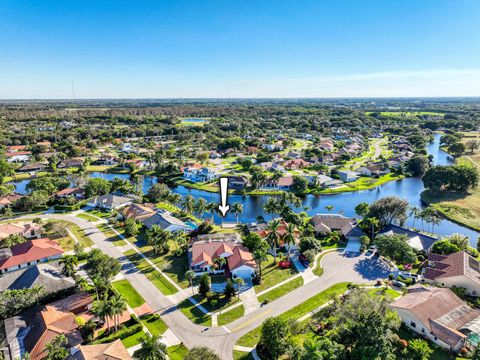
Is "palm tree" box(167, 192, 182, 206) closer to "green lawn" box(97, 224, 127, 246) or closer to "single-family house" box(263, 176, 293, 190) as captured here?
"green lawn" box(97, 224, 127, 246)

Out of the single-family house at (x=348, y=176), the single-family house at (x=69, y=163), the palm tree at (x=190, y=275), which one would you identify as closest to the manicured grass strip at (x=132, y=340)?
the palm tree at (x=190, y=275)

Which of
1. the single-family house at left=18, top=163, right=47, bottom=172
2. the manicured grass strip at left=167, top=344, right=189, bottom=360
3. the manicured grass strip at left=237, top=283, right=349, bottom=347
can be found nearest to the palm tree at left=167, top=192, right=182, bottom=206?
the manicured grass strip at left=237, top=283, right=349, bottom=347

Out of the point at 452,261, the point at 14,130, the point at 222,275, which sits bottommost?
the point at 222,275

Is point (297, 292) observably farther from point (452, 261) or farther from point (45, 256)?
point (45, 256)

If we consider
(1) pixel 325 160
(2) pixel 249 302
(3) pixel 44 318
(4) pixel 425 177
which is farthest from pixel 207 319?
(1) pixel 325 160

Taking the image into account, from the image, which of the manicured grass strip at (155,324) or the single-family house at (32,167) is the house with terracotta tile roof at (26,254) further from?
the single-family house at (32,167)

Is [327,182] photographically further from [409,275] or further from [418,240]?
[409,275]

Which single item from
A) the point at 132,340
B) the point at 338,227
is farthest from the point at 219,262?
the point at 338,227
